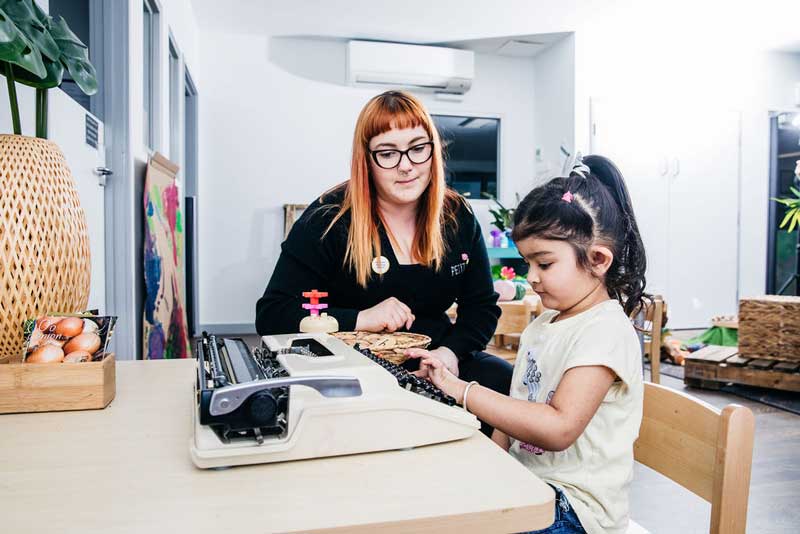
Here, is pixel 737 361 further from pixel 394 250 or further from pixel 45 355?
pixel 45 355

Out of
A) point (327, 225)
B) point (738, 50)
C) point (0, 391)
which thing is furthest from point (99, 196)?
point (738, 50)

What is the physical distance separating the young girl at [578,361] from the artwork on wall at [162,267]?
1.88 m

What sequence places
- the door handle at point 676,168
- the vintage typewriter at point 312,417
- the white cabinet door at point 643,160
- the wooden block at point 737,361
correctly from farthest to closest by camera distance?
the door handle at point 676,168, the white cabinet door at point 643,160, the wooden block at point 737,361, the vintage typewriter at point 312,417

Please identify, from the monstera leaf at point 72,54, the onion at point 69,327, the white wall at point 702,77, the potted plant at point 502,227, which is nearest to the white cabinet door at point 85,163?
the monstera leaf at point 72,54

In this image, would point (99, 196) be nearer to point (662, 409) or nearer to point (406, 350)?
point (406, 350)

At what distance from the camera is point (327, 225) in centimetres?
165

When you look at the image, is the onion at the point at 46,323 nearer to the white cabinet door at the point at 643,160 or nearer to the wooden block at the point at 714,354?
the wooden block at the point at 714,354

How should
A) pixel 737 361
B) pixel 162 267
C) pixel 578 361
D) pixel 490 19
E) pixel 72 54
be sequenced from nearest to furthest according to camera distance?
pixel 578 361
pixel 72 54
pixel 162 267
pixel 737 361
pixel 490 19

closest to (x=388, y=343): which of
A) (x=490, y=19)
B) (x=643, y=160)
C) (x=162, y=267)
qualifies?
(x=162, y=267)

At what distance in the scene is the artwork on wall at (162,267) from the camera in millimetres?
2598

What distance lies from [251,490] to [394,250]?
1.11 m

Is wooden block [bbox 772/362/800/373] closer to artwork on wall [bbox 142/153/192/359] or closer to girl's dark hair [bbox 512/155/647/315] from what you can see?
girl's dark hair [bbox 512/155/647/315]

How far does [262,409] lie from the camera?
61 cm

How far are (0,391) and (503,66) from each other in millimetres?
6211
